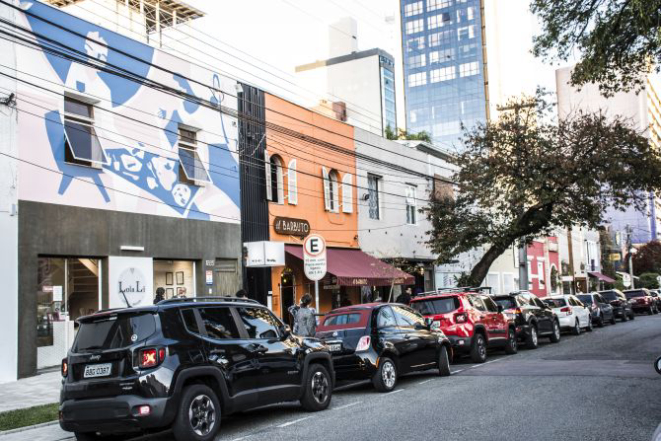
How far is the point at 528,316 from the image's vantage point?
69.8 feet

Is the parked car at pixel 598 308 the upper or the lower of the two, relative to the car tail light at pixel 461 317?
lower

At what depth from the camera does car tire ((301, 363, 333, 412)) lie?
10.6m

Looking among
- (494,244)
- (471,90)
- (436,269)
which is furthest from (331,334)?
(471,90)

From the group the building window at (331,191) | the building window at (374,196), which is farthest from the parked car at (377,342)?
the building window at (374,196)

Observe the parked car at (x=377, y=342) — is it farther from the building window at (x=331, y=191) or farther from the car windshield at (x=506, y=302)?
the building window at (x=331, y=191)

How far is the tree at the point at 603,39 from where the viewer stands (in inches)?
571

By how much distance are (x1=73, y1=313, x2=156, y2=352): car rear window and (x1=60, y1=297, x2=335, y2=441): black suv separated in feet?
0.04

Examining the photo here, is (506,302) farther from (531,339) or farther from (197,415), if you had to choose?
(197,415)

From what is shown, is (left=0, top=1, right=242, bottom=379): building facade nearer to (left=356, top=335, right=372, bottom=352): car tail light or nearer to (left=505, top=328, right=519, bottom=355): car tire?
(left=356, top=335, right=372, bottom=352): car tail light

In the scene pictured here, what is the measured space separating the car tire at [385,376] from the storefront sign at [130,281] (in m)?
7.22

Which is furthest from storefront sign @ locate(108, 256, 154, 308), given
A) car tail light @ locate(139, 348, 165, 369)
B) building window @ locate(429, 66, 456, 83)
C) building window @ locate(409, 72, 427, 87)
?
building window @ locate(409, 72, 427, 87)

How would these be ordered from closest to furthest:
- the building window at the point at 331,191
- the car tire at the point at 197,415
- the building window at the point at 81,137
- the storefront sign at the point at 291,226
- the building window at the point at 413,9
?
the car tire at the point at 197,415, the building window at the point at 81,137, the storefront sign at the point at 291,226, the building window at the point at 331,191, the building window at the point at 413,9

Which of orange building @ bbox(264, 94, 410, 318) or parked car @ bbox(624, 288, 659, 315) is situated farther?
parked car @ bbox(624, 288, 659, 315)

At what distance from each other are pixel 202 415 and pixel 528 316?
48.8 feet
